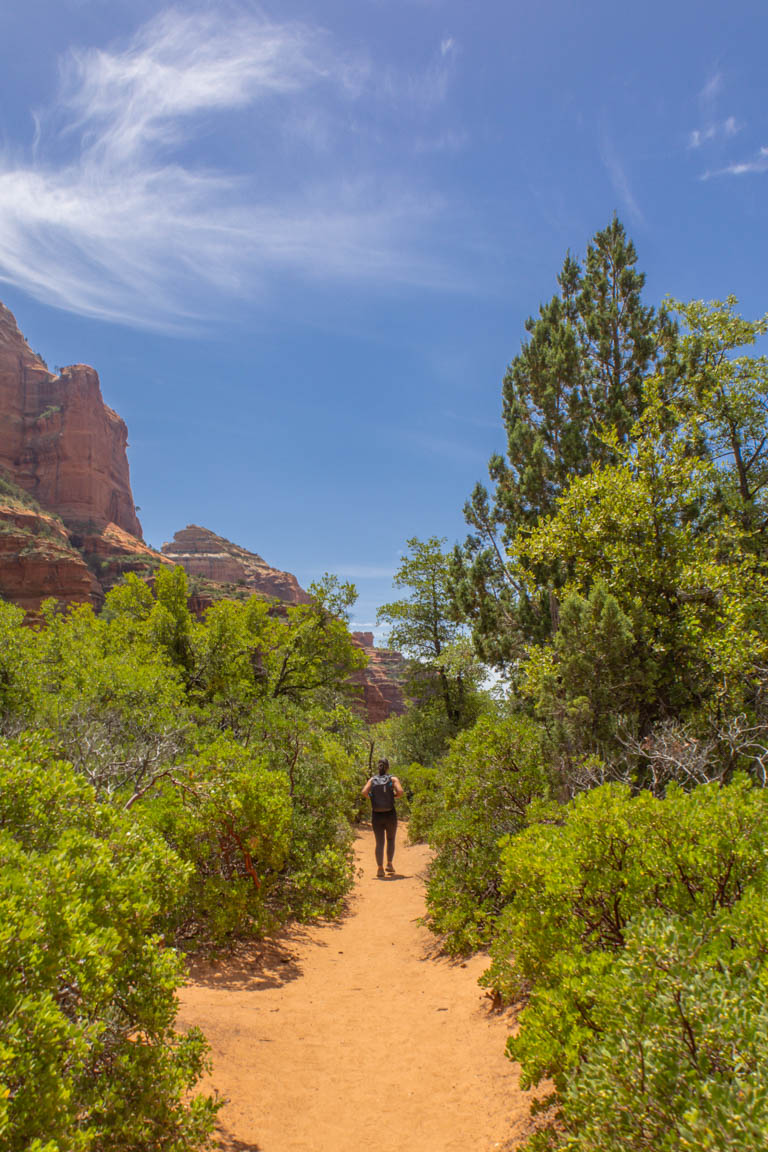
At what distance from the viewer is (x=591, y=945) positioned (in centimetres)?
320

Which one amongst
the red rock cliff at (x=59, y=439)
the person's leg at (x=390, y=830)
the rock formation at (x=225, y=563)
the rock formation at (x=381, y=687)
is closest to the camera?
the person's leg at (x=390, y=830)

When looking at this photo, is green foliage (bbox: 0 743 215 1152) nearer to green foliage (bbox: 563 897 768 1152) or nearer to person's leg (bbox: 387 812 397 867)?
green foliage (bbox: 563 897 768 1152)

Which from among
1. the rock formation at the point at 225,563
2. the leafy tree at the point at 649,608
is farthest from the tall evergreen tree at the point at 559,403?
the rock formation at the point at 225,563

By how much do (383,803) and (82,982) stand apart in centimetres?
842

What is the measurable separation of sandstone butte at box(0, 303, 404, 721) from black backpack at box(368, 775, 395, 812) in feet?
153

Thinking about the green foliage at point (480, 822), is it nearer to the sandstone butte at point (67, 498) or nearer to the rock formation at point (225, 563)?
the sandstone butte at point (67, 498)

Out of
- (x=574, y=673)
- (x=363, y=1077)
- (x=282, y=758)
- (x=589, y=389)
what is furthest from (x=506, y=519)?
(x=363, y=1077)

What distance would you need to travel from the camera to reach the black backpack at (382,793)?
10.1 m

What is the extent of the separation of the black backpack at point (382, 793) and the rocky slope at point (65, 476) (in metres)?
52.3

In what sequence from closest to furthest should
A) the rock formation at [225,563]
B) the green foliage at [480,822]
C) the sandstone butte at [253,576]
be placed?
the green foliage at [480,822] → the sandstone butte at [253,576] → the rock formation at [225,563]

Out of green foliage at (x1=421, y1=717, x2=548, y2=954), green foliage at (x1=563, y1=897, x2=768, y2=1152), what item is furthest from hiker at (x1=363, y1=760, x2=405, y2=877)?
green foliage at (x1=563, y1=897, x2=768, y2=1152)

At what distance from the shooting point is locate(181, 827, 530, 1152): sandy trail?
3498 mm

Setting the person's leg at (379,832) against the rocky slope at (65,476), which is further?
the rocky slope at (65,476)

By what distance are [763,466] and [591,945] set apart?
44.4 feet
